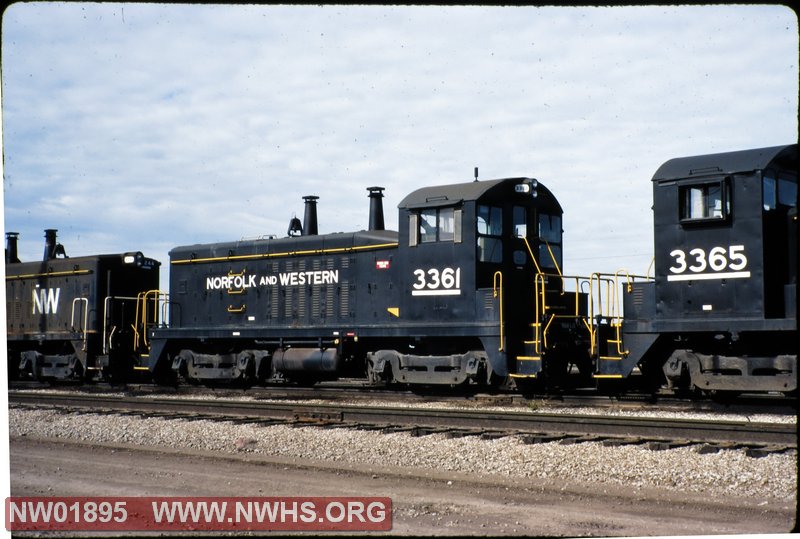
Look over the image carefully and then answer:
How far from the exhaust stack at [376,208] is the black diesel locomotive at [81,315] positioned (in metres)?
6.14

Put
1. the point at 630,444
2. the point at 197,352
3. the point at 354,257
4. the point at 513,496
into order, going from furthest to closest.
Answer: the point at 197,352
the point at 354,257
the point at 630,444
the point at 513,496

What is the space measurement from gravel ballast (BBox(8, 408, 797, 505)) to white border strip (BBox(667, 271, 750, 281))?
375cm

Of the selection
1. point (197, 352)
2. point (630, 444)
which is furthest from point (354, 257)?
point (630, 444)

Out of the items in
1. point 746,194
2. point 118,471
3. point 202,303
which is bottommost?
point 118,471

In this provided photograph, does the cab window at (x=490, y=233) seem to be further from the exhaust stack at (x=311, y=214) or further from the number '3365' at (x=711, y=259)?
the exhaust stack at (x=311, y=214)

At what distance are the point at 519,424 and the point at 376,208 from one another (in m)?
7.57

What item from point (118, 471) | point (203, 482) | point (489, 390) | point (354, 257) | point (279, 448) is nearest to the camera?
point (203, 482)

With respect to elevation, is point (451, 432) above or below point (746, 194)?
below

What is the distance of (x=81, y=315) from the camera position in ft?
67.5

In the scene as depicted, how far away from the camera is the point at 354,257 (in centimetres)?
1631

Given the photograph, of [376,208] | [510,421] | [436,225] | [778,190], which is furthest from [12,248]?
[778,190]

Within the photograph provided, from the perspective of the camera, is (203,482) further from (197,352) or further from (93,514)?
(197,352)

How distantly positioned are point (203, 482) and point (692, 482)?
4.30m

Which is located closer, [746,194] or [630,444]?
[630,444]
